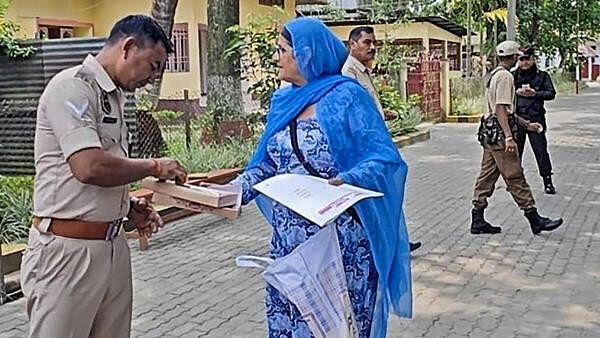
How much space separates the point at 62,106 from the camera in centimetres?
269

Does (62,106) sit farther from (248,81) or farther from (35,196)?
(248,81)

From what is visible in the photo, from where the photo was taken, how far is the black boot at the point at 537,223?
7.57 metres

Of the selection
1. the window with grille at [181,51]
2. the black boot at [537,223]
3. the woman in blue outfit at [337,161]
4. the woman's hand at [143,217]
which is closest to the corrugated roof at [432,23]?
the window with grille at [181,51]

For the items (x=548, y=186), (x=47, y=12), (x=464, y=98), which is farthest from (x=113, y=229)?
(x=464, y=98)

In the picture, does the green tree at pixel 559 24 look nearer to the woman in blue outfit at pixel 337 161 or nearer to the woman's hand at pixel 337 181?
the woman in blue outfit at pixel 337 161

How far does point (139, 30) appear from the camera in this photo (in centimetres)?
281

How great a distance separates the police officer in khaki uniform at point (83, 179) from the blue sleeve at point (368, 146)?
78cm

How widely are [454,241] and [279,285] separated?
440cm

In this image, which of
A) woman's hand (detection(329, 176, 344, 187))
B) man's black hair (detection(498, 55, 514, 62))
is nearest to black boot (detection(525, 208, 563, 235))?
man's black hair (detection(498, 55, 514, 62))

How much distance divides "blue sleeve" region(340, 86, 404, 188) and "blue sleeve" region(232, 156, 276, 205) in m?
0.42

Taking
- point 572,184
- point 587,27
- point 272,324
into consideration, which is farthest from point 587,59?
point 272,324

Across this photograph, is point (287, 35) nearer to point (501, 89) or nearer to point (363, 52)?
point (363, 52)

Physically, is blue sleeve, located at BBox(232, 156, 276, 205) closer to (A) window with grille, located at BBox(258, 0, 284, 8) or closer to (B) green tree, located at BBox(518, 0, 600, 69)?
(A) window with grille, located at BBox(258, 0, 284, 8)

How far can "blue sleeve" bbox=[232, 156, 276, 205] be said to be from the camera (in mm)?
3518
